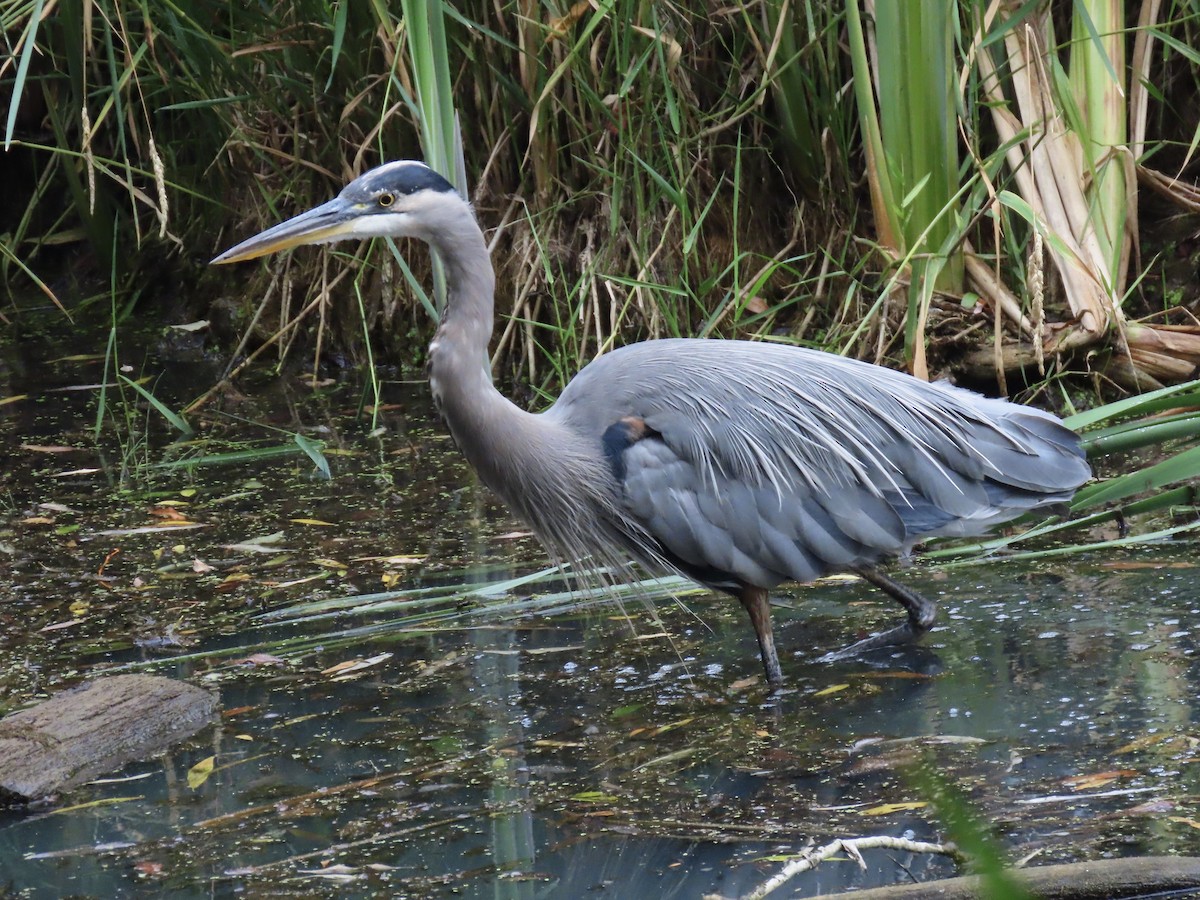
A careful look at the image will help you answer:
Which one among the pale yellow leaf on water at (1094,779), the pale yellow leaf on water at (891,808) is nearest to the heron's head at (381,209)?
the pale yellow leaf on water at (891,808)

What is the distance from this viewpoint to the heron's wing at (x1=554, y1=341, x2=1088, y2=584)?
138 inches

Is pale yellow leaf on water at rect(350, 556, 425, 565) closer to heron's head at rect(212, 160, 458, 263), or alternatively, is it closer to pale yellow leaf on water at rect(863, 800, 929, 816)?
heron's head at rect(212, 160, 458, 263)

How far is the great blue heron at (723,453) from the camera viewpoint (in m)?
3.46

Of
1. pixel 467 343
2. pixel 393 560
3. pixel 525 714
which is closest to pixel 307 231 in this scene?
pixel 467 343

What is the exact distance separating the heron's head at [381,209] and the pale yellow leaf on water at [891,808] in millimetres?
1613

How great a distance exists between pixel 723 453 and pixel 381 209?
973 millimetres

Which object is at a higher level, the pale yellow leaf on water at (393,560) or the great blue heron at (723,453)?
the great blue heron at (723,453)

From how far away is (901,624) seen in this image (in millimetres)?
3621

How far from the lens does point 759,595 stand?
348 cm

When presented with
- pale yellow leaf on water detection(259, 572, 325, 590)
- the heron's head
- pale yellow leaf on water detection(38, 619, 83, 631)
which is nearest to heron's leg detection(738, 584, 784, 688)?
the heron's head

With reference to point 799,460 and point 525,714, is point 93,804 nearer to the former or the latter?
point 525,714

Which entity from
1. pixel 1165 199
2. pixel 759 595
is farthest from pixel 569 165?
pixel 759 595

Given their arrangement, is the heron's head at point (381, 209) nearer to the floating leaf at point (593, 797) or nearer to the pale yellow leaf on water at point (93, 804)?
the pale yellow leaf on water at point (93, 804)

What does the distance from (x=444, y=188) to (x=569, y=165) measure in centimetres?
225
